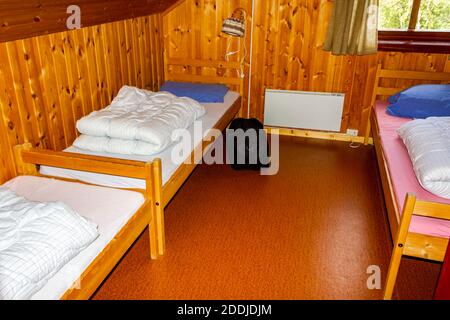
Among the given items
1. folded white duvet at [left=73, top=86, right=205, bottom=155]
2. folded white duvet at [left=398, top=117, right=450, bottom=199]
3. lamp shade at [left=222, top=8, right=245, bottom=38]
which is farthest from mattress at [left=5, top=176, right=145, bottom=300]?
lamp shade at [left=222, top=8, right=245, bottom=38]

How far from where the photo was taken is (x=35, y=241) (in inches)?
55.5

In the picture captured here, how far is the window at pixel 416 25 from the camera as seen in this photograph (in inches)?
143

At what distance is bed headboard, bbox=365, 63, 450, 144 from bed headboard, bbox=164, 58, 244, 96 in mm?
1348

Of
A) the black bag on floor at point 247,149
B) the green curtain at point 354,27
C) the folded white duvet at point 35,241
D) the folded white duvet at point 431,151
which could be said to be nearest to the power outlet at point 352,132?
the green curtain at point 354,27

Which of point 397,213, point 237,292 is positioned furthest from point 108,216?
point 397,213

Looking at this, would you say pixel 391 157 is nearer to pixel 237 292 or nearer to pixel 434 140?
pixel 434 140

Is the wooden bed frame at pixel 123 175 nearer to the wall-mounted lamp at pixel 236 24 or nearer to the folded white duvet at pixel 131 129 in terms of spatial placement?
the folded white duvet at pixel 131 129

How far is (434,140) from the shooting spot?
2.28 metres

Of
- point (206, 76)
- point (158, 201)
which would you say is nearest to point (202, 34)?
point (206, 76)

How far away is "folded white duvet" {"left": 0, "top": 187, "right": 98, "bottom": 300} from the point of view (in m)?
1.29

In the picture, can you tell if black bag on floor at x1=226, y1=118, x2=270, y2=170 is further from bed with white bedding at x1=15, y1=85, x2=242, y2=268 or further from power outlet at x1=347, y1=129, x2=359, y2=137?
power outlet at x1=347, y1=129, x2=359, y2=137

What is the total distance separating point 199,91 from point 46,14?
5.76 ft

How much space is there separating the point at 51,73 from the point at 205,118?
1.21 m

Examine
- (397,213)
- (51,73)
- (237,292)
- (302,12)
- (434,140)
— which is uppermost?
(302,12)
